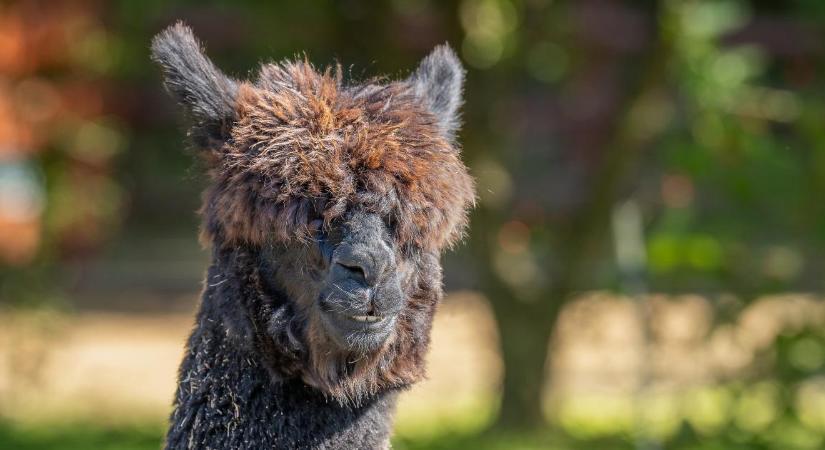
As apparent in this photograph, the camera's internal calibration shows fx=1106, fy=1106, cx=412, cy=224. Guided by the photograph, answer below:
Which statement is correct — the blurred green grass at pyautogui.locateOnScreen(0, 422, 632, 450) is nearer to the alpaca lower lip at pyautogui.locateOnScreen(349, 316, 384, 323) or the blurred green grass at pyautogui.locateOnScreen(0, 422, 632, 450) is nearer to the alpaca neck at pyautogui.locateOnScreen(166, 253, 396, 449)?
the alpaca neck at pyautogui.locateOnScreen(166, 253, 396, 449)

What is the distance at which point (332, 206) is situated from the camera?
3031mm

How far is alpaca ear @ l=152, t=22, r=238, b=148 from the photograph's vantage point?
3.32 meters

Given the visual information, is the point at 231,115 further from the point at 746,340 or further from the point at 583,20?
the point at 583,20

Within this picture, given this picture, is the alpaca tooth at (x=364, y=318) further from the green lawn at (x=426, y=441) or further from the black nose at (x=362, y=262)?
the green lawn at (x=426, y=441)

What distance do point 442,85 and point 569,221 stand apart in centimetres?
599

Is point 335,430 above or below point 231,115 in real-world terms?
below

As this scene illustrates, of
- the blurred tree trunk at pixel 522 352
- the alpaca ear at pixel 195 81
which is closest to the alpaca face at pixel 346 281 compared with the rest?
the alpaca ear at pixel 195 81

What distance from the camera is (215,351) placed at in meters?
3.22

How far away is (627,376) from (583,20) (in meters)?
4.54

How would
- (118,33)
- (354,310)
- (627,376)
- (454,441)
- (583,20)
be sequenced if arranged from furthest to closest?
(627,376) < (118,33) < (583,20) < (454,441) < (354,310)

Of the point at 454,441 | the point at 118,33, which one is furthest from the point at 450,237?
the point at 118,33

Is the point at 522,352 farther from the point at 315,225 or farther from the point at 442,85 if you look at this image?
the point at 315,225

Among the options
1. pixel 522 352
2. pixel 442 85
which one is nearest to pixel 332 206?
pixel 442 85

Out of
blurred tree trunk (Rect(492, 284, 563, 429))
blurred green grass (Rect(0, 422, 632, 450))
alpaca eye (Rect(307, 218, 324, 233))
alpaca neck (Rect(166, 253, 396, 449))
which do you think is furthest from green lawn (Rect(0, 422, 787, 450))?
alpaca eye (Rect(307, 218, 324, 233))
